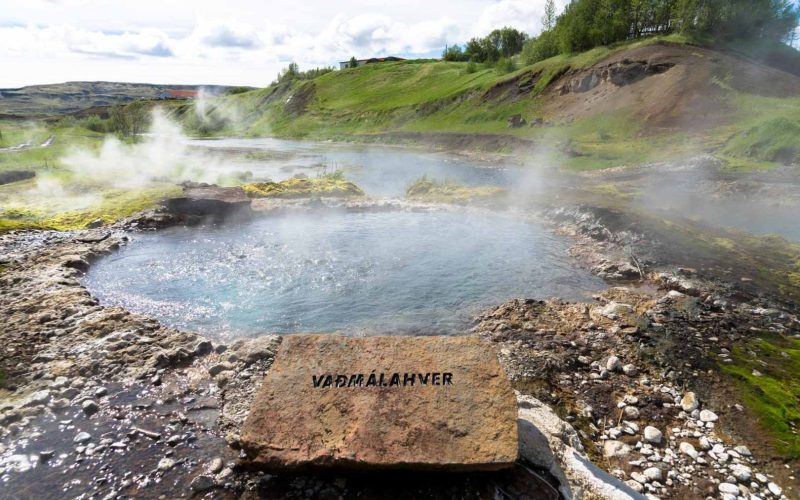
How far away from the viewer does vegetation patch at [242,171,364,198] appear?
2269 cm

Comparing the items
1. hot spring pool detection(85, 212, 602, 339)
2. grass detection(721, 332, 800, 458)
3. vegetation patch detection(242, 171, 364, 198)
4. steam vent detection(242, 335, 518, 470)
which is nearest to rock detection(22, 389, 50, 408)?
hot spring pool detection(85, 212, 602, 339)

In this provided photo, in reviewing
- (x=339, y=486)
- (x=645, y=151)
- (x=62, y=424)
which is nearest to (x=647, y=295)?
(x=339, y=486)

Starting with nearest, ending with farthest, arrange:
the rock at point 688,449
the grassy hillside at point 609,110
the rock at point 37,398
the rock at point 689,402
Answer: the rock at point 688,449, the rock at point 37,398, the rock at point 689,402, the grassy hillside at point 609,110

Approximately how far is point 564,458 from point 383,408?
99.8 inches

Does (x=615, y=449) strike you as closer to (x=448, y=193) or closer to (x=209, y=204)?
(x=209, y=204)

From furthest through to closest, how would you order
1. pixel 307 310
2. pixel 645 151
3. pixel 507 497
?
1. pixel 645 151
2. pixel 307 310
3. pixel 507 497

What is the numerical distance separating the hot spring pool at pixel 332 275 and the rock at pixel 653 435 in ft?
14.4

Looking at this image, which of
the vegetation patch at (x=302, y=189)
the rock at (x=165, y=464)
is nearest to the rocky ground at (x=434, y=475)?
the rock at (x=165, y=464)

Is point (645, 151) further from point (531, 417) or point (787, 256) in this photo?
point (531, 417)

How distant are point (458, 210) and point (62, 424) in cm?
1765

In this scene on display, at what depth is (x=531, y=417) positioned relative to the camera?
651cm

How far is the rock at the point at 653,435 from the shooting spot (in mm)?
6555

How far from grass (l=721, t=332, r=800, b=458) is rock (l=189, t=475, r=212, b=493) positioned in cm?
805

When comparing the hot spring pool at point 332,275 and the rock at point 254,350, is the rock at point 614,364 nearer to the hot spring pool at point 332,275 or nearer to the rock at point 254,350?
the hot spring pool at point 332,275
